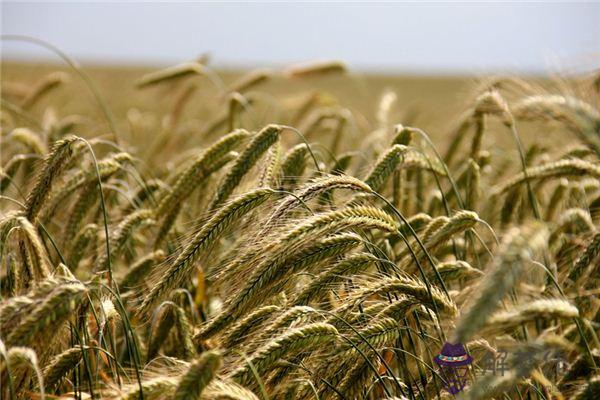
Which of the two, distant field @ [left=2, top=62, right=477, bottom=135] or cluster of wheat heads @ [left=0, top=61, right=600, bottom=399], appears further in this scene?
distant field @ [left=2, top=62, right=477, bottom=135]

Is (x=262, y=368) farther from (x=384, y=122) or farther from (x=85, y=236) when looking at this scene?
(x=384, y=122)

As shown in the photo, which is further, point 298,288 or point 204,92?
point 204,92

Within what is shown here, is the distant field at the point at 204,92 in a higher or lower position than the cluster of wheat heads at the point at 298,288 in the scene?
lower

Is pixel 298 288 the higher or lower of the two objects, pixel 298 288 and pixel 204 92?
the higher

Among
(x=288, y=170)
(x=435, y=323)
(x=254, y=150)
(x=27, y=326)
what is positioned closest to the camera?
(x=27, y=326)

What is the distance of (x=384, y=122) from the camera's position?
475cm

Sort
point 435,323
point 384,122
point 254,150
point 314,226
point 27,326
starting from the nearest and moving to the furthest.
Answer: point 27,326 < point 314,226 < point 435,323 < point 254,150 < point 384,122

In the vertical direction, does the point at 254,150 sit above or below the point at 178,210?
above

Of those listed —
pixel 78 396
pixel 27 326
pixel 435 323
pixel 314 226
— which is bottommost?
pixel 78 396

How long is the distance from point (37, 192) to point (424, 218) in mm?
1504

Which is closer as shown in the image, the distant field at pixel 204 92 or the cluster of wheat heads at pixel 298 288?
the cluster of wheat heads at pixel 298 288

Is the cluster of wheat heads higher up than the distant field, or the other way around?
the cluster of wheat heads

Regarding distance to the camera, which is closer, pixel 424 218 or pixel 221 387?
pixel 221 387

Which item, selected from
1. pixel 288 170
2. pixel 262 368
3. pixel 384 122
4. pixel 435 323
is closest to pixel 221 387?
pixel 262 368
